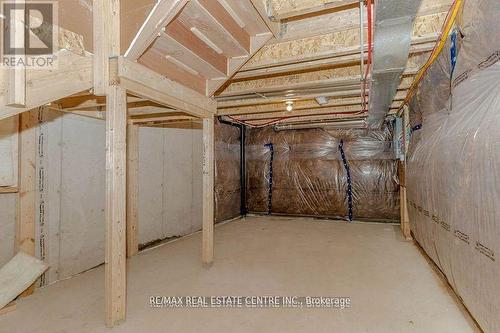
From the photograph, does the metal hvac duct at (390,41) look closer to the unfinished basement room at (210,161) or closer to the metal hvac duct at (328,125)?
the unfinished basement room at (210,161)

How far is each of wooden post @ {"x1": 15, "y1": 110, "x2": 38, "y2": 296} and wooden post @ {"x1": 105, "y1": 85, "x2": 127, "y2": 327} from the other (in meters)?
1.10

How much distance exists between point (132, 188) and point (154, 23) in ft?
7.19

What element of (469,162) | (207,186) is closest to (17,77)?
(207,186)

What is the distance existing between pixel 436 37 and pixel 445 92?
0.45 meters

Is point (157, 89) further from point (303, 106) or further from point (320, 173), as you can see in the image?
point (320, 173)

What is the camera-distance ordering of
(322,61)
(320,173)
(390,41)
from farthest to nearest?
(320,173) < (322,61) < (390,41)

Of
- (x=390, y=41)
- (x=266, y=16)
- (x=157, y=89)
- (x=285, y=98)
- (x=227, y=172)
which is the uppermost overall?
(x=266, y=16)

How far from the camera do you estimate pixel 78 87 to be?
1660mm

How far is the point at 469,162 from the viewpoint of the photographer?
1.64m

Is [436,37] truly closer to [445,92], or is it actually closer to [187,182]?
[445,92]

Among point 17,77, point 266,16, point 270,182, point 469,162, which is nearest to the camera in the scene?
point 17,77

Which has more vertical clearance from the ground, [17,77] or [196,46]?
[196,46]

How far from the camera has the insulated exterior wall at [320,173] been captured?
5336mm

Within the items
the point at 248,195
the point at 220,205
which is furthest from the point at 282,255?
the point at 248,195
